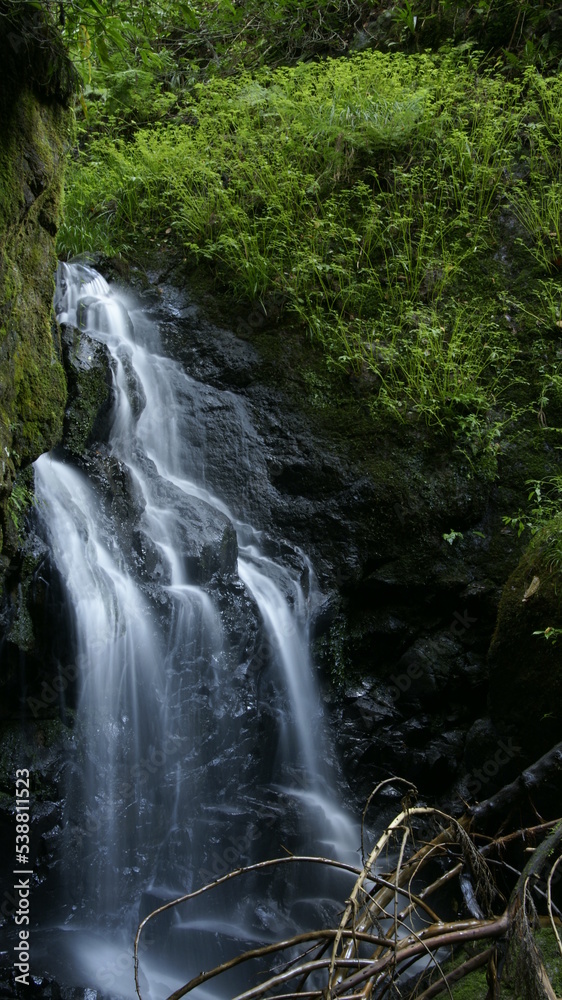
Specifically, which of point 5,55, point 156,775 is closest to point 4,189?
point 5,55

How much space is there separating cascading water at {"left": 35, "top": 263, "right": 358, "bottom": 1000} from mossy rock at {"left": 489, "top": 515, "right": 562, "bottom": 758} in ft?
4.05

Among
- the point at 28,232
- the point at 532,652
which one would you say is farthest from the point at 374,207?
the point at 532,652

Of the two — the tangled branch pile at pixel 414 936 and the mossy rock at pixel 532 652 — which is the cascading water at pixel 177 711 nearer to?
the mossy rock at pixel 532 652

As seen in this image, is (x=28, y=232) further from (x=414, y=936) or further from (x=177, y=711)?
(x=414, y=936)

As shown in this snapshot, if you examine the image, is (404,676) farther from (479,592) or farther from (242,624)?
(242,624)

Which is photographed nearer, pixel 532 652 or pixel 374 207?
pixel 532 652

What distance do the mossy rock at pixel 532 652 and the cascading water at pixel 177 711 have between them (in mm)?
1236

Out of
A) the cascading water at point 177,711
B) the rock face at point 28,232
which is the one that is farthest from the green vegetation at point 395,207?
the rock face at point 28,232

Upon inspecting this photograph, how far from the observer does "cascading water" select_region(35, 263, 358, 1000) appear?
13.0 ft

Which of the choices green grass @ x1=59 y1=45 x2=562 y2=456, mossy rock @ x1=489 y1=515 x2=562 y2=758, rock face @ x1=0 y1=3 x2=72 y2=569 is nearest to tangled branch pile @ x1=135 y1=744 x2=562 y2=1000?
mossy rock @ x1=489 y1=515 x2=562 y2=758

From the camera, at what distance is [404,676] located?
4926 mm

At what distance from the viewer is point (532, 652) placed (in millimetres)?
3887

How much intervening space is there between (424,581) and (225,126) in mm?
5438

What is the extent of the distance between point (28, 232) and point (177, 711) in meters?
2.75
